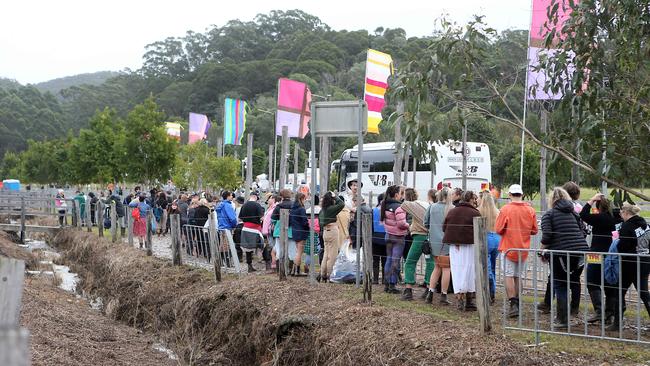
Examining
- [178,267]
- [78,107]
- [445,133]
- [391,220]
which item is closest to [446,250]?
[391,220]

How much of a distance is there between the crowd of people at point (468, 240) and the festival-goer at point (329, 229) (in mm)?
16

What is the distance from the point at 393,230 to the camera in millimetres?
11680

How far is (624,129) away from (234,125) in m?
21.9

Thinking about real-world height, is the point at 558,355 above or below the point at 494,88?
below

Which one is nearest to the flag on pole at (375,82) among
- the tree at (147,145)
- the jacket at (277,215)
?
the jacket at (277,215)

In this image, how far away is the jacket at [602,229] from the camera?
9789 millimetres

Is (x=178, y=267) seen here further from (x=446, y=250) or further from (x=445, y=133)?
(x=445, y=133)

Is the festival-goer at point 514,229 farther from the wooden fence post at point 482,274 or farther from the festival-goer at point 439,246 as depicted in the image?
the wooden fence post at point 482,274

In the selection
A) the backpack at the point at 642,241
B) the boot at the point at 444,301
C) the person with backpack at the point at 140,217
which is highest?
the backpack at the point at 642,241

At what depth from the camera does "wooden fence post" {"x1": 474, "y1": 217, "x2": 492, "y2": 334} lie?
7.90 metres

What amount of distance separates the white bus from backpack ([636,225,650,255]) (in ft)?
75.4

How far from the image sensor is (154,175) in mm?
41812

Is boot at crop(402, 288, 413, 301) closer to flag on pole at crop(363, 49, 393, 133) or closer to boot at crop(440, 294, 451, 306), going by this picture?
boot at crop(440, 294, 451, 306)

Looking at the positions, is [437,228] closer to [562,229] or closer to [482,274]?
[562,229]
